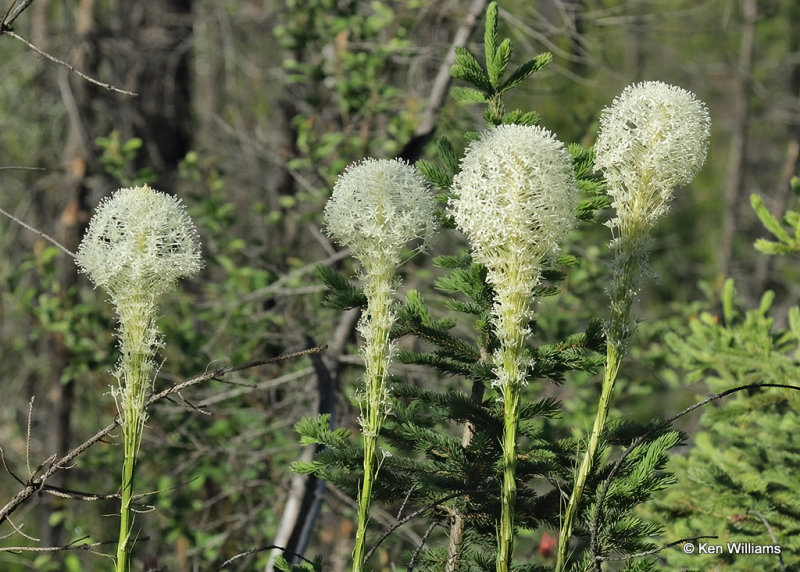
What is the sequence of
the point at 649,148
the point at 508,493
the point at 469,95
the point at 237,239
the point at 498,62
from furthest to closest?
the point at 237,239
the point at 469,95
the point at 498,62
the point at 649,148
the point at 508,493

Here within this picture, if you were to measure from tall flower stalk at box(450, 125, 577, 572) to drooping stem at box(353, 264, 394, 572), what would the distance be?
284mm

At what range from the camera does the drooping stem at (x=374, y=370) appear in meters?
2.26

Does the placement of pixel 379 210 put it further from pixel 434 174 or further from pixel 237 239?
pixel 237 239

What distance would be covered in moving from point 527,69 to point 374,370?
117 centimetres

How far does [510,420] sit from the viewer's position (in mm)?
2293

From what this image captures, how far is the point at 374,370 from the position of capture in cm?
228

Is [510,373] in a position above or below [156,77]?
below

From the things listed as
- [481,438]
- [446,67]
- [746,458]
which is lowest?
[746,458]

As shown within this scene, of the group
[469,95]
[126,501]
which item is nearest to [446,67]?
[469,95]

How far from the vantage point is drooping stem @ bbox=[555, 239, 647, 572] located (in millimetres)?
2354

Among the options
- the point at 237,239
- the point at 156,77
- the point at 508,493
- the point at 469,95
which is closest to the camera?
the point at 508,493

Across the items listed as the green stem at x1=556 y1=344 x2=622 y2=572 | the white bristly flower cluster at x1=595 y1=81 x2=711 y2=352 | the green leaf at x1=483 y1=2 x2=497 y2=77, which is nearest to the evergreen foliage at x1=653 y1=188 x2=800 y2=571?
the green stem at x1=556 y1=344 x2=622 y2=572

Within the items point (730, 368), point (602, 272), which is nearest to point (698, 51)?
point (602, 272)

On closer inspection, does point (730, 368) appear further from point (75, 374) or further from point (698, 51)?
point (698, 51)
